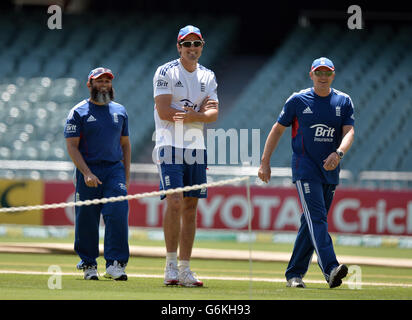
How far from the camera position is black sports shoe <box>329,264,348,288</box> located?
9250 millimetres

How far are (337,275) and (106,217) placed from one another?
2.73m

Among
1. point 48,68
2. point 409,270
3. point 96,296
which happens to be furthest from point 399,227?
point 48,68

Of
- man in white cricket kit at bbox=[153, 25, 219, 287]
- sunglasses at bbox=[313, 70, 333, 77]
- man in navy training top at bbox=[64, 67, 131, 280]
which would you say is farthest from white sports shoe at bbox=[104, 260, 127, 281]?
sunglasses at bbox=[313, 70, 333, 77]

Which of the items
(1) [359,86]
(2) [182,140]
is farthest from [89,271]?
(1) [359,86]

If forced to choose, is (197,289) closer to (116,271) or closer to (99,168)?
(116,271)

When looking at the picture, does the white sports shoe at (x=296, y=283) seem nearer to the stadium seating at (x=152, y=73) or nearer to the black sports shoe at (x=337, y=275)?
the black sports shoe at (x=337, y=275)

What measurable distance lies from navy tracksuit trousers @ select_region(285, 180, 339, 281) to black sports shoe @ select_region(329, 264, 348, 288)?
102mm

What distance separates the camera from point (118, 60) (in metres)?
28.4

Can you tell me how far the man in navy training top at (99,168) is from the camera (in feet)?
34.1

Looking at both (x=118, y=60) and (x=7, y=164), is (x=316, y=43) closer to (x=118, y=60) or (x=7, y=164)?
(x=118, y=60)

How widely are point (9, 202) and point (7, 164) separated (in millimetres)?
865

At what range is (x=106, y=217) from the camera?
411 inches

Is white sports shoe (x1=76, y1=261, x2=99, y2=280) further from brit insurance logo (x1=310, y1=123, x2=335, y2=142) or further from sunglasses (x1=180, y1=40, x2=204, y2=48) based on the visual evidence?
brit insurance logo (x1=310, y1=123, x2=335, y2=142)

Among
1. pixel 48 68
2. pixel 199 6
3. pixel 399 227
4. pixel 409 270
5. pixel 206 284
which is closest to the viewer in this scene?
pixel 206 284
